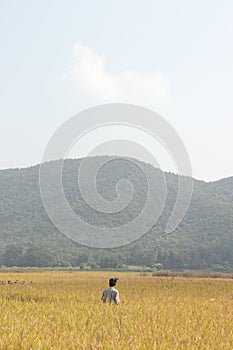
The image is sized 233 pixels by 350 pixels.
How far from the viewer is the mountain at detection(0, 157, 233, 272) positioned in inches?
3942

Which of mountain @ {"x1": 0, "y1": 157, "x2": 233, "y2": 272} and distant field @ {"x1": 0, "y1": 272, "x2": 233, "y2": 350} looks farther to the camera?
mountain @ {"x1": 0, "y1": 157, "x2": 233, "y2": 272}

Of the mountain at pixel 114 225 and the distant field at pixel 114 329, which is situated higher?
the mountain at pixel 114 225

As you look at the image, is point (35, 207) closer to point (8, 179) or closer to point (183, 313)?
point (8, 179)

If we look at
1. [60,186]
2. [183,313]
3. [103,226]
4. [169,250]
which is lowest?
[183,313]

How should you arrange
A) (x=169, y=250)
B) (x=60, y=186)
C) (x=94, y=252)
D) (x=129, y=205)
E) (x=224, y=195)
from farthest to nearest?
1. (x=224, y=195)
2. (x=60, y=186)
3. (x=129, y=205)
4. (x=94, y=252)
5. (x=169, y=250)

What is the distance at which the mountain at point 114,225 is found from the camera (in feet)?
328

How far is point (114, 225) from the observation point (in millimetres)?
122812

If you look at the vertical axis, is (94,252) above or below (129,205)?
below

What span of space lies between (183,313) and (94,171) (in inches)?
5918

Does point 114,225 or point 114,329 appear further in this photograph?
point 114,225

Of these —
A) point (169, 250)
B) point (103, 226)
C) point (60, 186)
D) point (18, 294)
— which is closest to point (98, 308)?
point (18, 294)

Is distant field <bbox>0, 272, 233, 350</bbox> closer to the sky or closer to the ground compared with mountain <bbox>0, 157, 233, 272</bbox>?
closer to the ground

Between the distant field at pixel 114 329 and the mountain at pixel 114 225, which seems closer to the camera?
the distant field at pixel 114 329

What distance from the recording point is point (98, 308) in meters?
16.5
